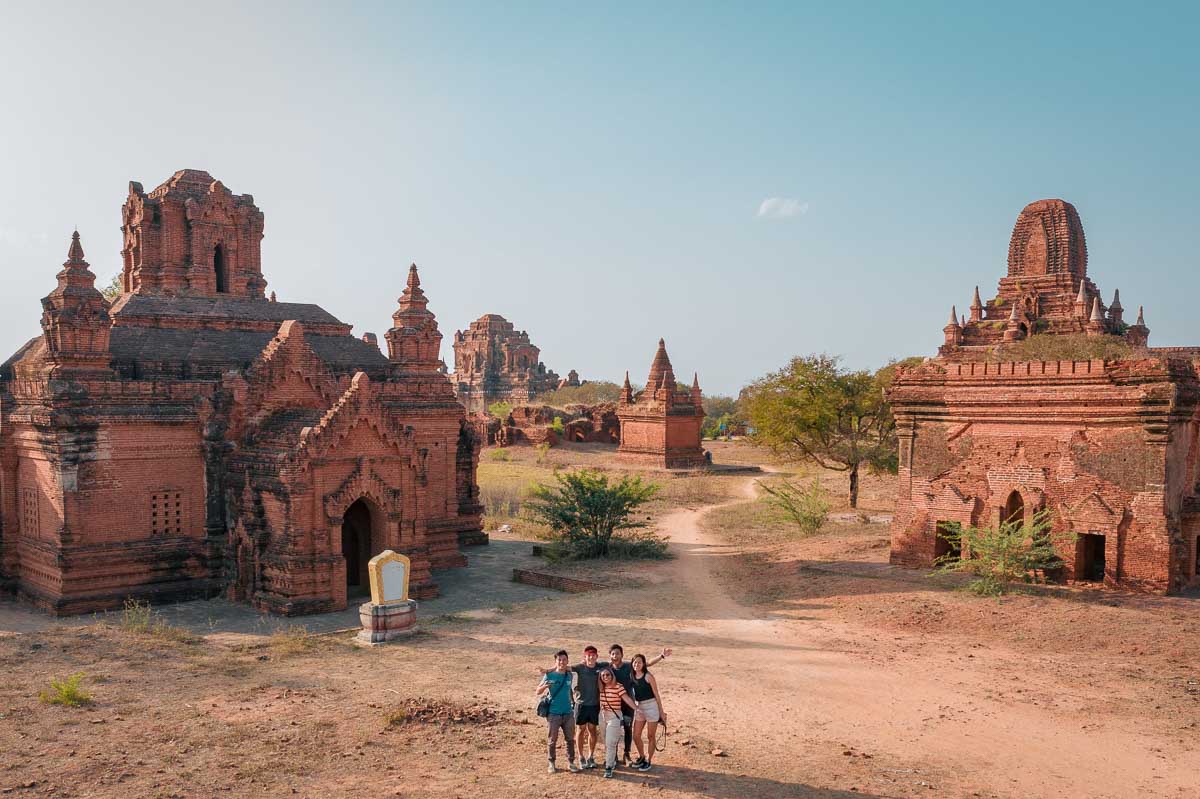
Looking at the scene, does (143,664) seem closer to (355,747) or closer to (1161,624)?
(355,747)

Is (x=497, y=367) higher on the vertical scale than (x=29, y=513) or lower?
higher

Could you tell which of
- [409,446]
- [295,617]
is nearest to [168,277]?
[409,446]

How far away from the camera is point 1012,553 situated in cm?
1723

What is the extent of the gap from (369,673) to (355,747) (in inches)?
121

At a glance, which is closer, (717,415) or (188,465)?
(188,465)

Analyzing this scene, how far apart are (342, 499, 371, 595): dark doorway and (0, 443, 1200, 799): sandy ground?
408 centimetres

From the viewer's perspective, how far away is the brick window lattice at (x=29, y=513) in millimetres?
19422

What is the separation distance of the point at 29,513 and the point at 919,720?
18340 millimetres

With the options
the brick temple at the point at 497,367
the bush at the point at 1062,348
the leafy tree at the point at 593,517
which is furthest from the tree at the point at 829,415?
the brick temple at the point at 497,367

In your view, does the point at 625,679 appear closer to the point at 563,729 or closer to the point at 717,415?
the point at 563,729

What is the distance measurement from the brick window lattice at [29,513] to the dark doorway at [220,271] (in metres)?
7.48

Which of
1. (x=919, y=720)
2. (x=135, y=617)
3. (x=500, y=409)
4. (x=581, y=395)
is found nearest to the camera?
(x=919, y=720)

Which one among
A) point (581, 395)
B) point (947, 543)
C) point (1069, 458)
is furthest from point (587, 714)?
point (581, 395)

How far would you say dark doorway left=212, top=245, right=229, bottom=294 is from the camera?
985 inches
